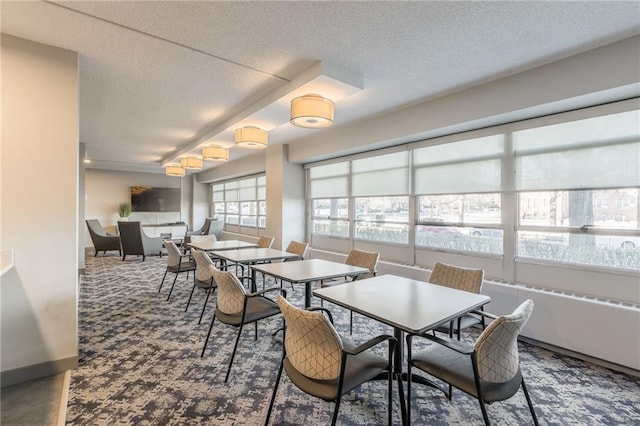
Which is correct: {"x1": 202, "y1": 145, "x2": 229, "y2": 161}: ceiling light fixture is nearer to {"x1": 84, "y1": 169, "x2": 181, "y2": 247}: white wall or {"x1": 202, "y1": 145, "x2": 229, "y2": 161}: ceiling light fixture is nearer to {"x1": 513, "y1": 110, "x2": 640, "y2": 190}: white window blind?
{"x1": 513, "y1": 110, "x2": 640, "y2": 190}: white window blind

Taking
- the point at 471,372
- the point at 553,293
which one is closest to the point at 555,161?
the point at 553,293

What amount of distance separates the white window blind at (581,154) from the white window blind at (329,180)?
116 inches

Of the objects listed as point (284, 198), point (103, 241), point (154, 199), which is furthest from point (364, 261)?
point (154, 199)

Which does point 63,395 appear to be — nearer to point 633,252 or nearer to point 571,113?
point 633,252

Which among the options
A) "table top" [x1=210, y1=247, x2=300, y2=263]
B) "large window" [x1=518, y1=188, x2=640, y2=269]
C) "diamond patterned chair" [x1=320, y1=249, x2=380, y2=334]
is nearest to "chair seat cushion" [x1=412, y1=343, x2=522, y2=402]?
"diamond patterned chair" [x1=320, y1=249, x2=380, y2=334]

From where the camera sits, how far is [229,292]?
8.09 ft

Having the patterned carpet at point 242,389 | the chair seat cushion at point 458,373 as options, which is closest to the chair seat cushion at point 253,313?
the patterned carpet at point 242,389

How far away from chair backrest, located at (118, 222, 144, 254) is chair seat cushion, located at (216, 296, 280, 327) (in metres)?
5.69

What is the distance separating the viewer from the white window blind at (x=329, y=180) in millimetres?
5746

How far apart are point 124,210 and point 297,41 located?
32.5 feet

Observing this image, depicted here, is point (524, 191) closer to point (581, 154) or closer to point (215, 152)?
point (581, 154)

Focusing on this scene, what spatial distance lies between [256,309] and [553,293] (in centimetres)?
288

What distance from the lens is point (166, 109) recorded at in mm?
4211

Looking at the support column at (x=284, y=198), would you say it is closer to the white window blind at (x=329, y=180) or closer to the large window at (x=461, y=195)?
the white window blind at (x=329, y=180)
